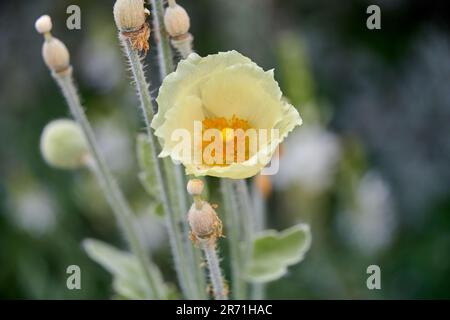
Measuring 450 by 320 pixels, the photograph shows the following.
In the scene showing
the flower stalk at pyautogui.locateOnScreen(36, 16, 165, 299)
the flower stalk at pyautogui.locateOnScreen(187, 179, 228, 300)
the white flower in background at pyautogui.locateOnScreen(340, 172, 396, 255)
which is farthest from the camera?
the white flower in background at pyautogui.locateOnScreen(340, 172, 396, 255)

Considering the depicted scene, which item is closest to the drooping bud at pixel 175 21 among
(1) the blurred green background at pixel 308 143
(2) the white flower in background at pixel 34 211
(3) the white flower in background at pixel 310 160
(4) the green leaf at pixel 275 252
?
(4) the green leaf at pixel 275 252

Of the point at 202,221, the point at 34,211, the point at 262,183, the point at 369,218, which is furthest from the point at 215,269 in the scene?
the point at 34,211

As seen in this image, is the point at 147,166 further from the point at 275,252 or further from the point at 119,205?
the point at 275,252

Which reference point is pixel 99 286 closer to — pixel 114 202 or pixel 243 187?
pixel 114 202

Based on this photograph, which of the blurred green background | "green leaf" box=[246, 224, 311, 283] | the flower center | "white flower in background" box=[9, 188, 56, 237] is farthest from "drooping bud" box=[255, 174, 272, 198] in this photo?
"white flower in background" box=[9, 188, 56, 237]

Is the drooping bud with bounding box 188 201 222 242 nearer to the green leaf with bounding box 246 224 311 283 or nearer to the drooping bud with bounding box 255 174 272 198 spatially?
the green leaf with bounding box 246 224 311 283

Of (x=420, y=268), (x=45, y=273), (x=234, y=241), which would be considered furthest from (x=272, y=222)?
(x=234, y=241)
